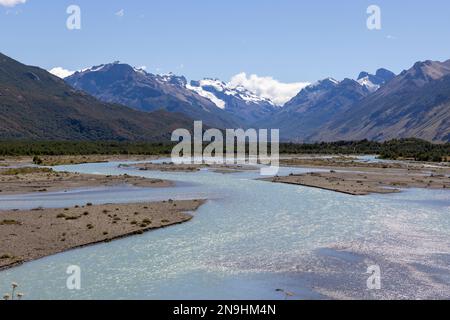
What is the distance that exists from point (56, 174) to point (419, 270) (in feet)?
269

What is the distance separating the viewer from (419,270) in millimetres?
34156

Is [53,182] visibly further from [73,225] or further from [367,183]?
[367,183]

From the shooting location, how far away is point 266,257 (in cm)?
3719

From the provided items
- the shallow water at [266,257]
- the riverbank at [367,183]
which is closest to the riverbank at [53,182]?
the shallow water at [266,257]

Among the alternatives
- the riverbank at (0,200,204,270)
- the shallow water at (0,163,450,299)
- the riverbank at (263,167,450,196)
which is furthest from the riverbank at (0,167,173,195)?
the riverbank at (0,200,204,270)

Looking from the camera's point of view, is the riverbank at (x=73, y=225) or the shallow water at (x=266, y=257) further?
the riverbank at (x=73, y=225)

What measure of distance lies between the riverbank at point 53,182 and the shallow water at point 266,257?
1695cm

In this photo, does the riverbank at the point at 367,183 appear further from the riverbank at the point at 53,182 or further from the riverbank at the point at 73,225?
the riverbank at the point at 73,225

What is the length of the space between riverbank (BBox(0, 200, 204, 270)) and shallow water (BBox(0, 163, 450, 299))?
4.41 ft

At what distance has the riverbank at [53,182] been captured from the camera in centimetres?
→ 8012

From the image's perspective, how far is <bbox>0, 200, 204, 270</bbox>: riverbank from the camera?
1484 inches

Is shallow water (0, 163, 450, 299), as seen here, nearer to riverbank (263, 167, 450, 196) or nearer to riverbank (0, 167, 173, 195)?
riverbank (263, 167, 450, 196)
